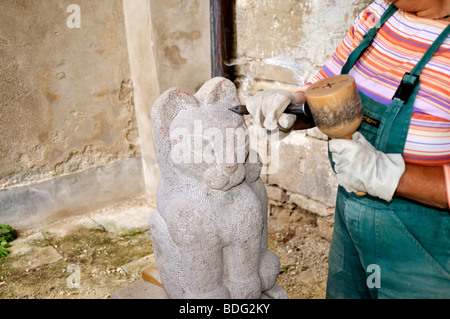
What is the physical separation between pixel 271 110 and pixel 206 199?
46cm

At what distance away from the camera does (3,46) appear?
3316 mm

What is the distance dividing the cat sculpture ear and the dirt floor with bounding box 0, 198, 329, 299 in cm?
165

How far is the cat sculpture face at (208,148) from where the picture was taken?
1.74 m

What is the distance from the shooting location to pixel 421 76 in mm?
1566

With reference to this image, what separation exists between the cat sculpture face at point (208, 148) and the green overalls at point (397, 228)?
51 cm

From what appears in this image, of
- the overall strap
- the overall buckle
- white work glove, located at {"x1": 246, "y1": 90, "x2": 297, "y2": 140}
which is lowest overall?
white work glove, located at {"x1": 246, "y1": 90, "x2": 297, "y2": 140}

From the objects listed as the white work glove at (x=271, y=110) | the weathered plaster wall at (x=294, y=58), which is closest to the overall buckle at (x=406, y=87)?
the white work glove at (x=271, y=110)

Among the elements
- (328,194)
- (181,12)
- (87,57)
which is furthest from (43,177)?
(328,194)

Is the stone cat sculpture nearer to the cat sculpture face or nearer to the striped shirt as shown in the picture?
the cat sculpture face

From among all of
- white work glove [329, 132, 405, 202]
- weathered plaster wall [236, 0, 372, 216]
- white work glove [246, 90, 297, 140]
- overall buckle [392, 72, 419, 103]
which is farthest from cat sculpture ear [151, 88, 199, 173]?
weathered plaster wall [236, 0, 372, 216]

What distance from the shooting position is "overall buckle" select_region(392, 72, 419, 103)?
1545 mm

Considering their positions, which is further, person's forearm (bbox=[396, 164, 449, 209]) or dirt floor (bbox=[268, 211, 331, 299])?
dirt floor (bbox=[268, 211, 331, 299])

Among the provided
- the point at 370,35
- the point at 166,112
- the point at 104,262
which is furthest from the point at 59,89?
the point at 370,35

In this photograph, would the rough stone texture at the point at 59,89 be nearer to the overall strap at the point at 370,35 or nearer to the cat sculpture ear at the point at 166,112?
the cat sculpture ear at the point at 166,112
